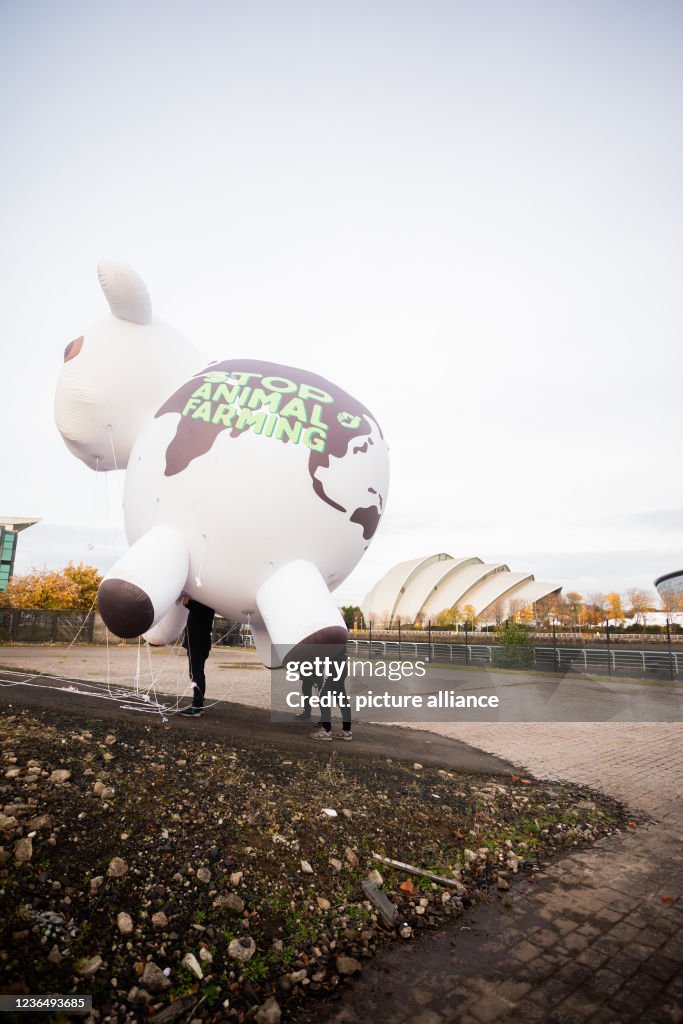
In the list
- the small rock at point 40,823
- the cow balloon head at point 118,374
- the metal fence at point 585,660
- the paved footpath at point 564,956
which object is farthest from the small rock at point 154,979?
the metal fence at point 585,660

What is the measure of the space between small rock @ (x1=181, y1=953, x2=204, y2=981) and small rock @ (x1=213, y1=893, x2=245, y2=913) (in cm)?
38

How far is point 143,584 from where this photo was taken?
15.7 feet

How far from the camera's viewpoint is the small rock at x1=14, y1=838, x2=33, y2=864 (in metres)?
3.09

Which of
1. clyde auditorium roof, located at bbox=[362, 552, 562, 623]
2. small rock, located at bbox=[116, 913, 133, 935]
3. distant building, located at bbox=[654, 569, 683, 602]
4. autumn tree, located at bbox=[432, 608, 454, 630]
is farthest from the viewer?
distant building, located at bbox=[654, 569, 683, 602]

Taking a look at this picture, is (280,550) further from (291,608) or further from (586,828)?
(586,828)

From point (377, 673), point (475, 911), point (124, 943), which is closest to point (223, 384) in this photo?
point (124, 943)

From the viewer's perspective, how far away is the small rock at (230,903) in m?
3.16

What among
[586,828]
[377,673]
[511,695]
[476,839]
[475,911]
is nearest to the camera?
[475,911]

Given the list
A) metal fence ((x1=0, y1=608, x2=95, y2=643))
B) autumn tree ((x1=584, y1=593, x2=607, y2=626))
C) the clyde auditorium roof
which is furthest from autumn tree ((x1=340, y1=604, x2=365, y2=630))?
metal fence ((x1=0, y1=608, x2=95, y2=643))

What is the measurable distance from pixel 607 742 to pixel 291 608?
6.32 m

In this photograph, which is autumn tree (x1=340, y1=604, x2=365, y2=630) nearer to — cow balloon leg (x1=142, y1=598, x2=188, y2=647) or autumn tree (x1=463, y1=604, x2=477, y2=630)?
autumn tree (x1=463, y1=604, x2=477, y2=630)

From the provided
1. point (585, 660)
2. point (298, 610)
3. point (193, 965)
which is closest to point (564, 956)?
point (193, 965)

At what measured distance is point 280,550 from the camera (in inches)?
211

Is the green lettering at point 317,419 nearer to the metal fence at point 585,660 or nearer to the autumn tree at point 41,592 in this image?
the metal fence at point 585,660
